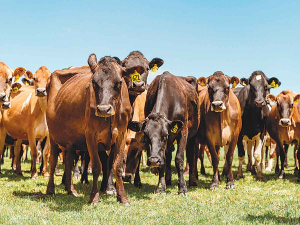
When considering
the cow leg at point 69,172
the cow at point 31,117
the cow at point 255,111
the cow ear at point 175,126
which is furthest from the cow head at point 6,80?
the cow at point 255,111

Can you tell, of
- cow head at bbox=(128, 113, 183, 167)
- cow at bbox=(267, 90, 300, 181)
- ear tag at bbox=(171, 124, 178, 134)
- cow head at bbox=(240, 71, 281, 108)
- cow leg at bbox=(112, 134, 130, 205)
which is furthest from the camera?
cow at bbox=(267, 90, 300, 181)

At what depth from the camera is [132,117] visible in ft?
27.9

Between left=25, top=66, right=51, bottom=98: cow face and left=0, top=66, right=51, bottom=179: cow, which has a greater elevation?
left=25, top=66, right=51, bottom=98: cow face

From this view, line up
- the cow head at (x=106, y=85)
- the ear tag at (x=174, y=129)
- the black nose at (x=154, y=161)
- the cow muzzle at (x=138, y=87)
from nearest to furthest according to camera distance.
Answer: the cow head at (x=106, y=85) → the black nose at (x=154, y=161) → the ear tag at (x=174, y=129) → the cow muzzle at (x=138, y=87)

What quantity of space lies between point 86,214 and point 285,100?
25.1 ft

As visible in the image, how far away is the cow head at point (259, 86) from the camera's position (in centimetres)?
1054

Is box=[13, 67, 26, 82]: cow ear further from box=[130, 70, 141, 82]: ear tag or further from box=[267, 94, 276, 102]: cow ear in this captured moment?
box=[267, 94, 276, 102]: cow ear

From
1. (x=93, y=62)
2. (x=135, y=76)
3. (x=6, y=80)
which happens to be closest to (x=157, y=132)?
(x=135, y=76)

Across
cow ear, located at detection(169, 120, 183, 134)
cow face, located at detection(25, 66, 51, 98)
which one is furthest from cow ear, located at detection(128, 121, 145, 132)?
cow face, located at detection(25, 66, 51, 98)

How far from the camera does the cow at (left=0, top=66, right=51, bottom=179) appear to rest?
404 inches

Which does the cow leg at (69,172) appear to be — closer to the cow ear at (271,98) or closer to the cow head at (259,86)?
the cow head at (259,86)

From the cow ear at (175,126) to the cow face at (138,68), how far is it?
1044 mm

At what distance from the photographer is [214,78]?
907cm

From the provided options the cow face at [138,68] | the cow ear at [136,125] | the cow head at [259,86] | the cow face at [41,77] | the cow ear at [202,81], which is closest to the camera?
the cow face at [138,68]
